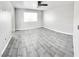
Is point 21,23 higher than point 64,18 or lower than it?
lower

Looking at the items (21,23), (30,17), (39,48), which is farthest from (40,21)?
(39,48)

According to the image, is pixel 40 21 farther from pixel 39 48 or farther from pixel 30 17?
pixel 39 48

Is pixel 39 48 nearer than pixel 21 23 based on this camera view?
Yes

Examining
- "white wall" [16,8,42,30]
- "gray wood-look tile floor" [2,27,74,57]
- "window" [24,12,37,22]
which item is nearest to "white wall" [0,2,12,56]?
"gray wood-look tile floor" [2,27,74,57]

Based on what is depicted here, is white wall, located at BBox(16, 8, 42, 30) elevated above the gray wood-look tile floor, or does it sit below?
above

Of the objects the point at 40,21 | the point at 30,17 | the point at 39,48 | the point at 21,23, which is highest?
the point at 30,17

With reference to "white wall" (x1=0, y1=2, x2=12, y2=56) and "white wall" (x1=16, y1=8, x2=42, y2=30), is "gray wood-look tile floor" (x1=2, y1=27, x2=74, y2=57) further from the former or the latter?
"white wall" (x1=16, y1=8, x2=42, y2=30)

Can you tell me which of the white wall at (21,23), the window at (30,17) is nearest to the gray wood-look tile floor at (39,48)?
the white wall at (21,23)

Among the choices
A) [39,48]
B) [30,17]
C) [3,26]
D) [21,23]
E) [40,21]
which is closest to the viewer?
[3,26]

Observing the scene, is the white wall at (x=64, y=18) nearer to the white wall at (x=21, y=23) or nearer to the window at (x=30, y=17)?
the window at (x=30, y=17)

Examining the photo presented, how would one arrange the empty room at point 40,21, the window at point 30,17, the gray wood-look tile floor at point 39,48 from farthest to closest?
the window at point 30,17
the empty room at point 40,21
the gray wood-look tile floor at point 39,48

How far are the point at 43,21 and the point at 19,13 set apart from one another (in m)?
3.22

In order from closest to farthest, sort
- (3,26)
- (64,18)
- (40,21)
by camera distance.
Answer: (3,26) < (64,18) < (40,21)

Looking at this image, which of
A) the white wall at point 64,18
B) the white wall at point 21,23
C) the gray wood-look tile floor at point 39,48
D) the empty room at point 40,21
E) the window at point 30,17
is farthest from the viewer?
the window at point 30,17
